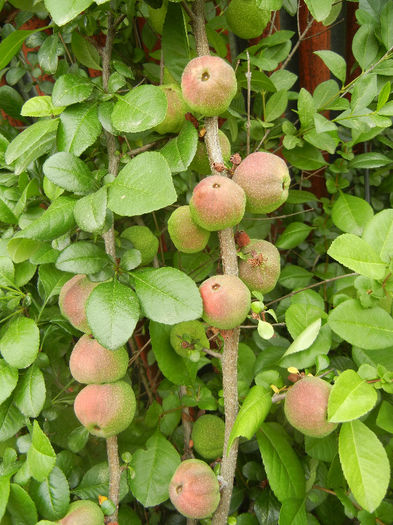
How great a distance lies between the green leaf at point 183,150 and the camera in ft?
2.39

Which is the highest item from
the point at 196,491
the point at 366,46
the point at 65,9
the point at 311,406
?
the point at 65,9

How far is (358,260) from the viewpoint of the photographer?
71 centimetres

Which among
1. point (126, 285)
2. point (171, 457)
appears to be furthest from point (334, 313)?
point (171, 457)

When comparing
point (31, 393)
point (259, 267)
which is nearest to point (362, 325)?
point (259, 267)

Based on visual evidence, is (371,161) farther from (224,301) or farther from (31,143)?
(31,143)

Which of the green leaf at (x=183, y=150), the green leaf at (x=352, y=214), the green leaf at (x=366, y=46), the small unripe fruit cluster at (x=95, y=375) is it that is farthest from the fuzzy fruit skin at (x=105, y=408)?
the green leaf at (x=366, y=46)

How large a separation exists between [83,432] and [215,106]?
685 millimetres

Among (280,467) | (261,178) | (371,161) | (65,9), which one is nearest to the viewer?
(65,9)

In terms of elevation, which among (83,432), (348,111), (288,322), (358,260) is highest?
(348,111)

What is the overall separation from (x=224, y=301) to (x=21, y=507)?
1.71ft

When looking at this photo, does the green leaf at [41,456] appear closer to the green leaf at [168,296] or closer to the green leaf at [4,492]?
the green leaf at [4,492]

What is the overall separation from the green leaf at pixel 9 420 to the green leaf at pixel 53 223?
379 mm

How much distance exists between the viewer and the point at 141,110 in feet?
2.28

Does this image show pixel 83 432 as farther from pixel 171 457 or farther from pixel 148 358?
pixel 148 358
